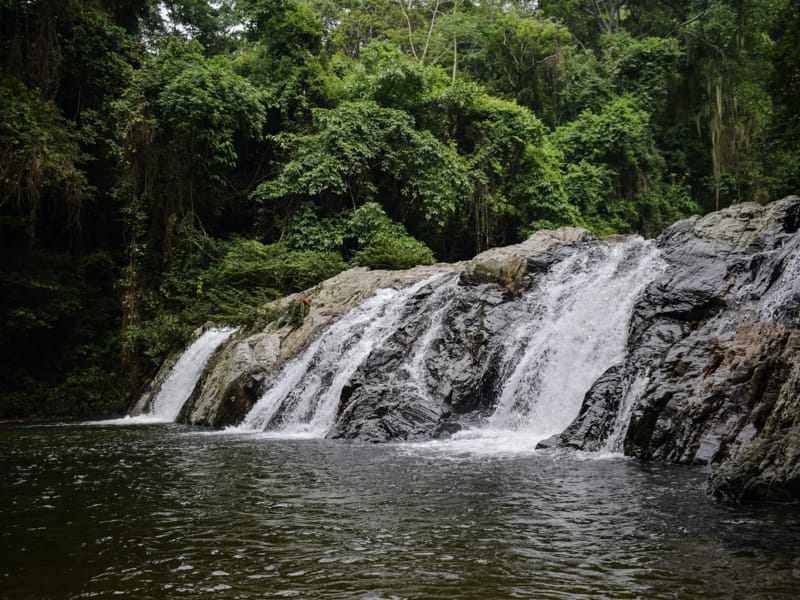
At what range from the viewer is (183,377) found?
16734 millimetres

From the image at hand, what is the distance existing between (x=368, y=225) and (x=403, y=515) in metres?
16.4

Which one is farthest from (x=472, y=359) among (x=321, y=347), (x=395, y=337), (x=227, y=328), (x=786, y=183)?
(x=786, y=183)

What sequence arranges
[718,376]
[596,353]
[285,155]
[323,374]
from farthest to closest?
[285,155]
[323,374]
[596,353]
[718,376]

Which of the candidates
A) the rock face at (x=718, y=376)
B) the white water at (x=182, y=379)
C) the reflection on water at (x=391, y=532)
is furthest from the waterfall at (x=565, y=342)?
the white water at (x=182, y=379)

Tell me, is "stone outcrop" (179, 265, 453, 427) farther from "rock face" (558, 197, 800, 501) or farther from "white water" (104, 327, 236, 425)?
"rock face" (558, 197, 800, 501)

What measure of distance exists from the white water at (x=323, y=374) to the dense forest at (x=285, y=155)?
3.08m

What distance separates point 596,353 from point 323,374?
5422 millimetres

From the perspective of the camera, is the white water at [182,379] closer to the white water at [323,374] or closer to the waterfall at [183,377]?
the waterfall at [183,377]

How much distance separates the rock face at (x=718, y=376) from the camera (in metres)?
5.78

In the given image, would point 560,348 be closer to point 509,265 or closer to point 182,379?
Answer: point 509,265

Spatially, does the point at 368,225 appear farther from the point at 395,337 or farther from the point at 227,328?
the point at 395,337

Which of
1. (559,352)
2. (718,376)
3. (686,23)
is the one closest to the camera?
(718,376)

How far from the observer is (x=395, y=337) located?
42.5 ft

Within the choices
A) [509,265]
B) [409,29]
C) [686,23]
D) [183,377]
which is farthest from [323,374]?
[686,23]
